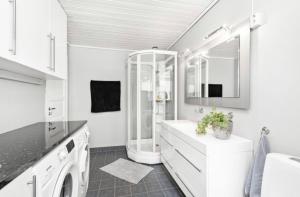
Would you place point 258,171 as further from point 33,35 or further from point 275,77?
point 33,35

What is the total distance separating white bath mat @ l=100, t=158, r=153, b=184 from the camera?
2258 mm

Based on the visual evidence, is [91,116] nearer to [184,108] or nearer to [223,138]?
[184,108]

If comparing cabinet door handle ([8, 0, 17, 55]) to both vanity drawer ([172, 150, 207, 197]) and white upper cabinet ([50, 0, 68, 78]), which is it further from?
vanity drawer ([172, 150, 207, 197])

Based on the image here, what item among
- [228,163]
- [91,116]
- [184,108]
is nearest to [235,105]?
[228,163]

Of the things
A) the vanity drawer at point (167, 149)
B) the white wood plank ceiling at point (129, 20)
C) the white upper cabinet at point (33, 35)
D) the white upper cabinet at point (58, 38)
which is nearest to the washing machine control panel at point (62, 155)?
the white upper cabinet at point (33, 35)

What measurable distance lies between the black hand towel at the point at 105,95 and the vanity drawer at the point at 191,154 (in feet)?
6.29

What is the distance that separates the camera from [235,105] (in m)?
1.51

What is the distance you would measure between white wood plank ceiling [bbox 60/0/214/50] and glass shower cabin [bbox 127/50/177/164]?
361 mm

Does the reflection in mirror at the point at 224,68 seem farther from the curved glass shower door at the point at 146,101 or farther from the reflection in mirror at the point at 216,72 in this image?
the curved glass shower door at the point at 146,101

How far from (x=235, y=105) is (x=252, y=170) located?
599 millimetres

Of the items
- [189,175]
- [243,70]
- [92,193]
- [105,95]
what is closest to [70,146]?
[92,193]

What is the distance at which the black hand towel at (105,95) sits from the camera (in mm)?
3273

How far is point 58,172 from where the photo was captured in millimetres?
960

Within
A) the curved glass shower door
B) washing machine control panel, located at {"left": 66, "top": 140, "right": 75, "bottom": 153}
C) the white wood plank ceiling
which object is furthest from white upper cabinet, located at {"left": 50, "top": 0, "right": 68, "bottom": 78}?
the curved glass shower door
